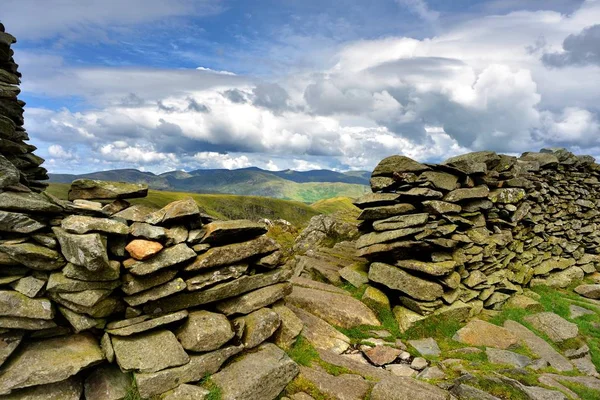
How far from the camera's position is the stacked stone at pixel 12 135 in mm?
10720

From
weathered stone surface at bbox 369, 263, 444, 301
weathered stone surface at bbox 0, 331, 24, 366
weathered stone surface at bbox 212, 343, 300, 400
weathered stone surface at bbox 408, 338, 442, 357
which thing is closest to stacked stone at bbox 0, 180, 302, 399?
weathered stone surface at bbox 0, 331, 24, 366

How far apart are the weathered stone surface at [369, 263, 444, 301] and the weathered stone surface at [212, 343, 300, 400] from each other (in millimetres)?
8860

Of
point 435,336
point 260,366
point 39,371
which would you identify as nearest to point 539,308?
point 435,336

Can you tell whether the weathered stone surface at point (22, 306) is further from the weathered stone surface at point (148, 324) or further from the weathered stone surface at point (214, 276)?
the weathered stone surface at point (214, 276)

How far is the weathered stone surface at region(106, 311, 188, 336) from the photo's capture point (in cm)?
1032

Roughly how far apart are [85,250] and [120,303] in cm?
214

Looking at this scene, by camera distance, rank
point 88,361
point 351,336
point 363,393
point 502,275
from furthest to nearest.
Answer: point 502,275
point 351,336
point 363,393
point 88,361

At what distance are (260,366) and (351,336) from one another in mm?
6239

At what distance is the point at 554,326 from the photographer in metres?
18.9

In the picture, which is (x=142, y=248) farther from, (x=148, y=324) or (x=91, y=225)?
(x=148, y=324)

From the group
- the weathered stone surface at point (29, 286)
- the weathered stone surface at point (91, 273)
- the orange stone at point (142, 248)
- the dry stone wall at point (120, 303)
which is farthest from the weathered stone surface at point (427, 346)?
the weathered stone surface at point (29, 286)

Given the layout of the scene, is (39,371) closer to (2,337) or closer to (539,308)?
(2,337)

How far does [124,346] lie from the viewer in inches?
402

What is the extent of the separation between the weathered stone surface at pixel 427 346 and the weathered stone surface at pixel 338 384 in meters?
4.97
